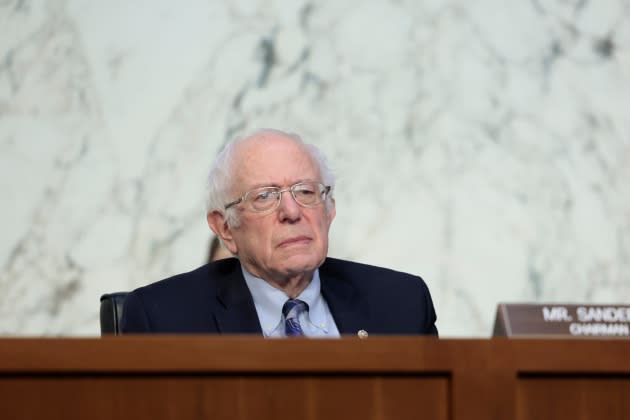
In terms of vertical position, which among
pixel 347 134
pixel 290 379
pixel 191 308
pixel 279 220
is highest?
pixel 347 134

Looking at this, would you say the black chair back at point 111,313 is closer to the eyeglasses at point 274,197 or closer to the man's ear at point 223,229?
the man's ear at point 223,229

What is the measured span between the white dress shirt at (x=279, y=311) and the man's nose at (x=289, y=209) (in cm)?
17

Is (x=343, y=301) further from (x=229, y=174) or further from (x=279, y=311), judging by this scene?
(x=229, y=174)

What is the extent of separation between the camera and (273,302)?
91.6 inches

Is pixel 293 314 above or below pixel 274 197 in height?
below

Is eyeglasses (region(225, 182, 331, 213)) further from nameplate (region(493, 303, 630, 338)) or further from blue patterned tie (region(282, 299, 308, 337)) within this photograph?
nameplate (region(493, 303, 630, 338))

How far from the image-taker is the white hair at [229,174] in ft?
7.77

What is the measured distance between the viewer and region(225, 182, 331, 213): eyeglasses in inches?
90.8

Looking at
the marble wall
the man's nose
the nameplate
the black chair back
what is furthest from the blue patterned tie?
the marble wall

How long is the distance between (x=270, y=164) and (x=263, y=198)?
76 mm

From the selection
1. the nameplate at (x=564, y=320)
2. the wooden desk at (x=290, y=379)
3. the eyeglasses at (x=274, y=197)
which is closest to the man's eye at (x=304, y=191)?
the eyeglasses at (x=274, y=197)

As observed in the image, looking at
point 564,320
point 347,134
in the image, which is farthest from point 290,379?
point 347,134

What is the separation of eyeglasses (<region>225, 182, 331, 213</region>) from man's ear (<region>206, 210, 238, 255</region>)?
10 cm

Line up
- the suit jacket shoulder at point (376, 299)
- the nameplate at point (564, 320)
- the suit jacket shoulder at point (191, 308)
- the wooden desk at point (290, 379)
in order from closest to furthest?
the wooden desk at point (290, 379), the nameplate at point (564, 320), the suit jacket shoulder at point (191, 308), the suit jacket shoulder at point (376, 299)
